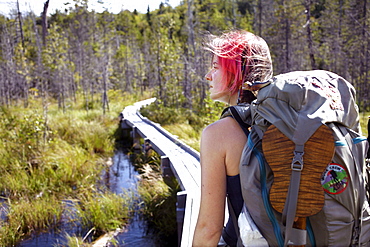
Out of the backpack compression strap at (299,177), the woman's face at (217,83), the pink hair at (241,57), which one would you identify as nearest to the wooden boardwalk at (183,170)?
the woman's face at (217,83)

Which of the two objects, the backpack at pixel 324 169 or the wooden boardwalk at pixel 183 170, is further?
the wooden boardwalk at pixel 183 170

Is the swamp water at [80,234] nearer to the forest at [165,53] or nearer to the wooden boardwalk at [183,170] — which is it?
the wooden boardwalk at [183,170]

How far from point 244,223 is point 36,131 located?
24.6 ft

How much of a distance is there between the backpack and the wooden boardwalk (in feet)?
6.26

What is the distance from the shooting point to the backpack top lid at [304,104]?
1245 millimetres

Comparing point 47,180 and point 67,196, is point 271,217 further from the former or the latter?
point 47,180

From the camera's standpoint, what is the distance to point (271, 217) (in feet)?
4.38

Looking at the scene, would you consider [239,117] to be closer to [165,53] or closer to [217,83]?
[217,83]

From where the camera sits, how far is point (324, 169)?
1.23 meters

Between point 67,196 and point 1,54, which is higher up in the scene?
point 1,54

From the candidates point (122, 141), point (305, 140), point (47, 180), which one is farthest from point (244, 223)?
point (122, 141)

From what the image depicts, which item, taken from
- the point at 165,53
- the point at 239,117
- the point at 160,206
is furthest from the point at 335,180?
the point at 165,53

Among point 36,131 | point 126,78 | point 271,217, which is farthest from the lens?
point 126,78

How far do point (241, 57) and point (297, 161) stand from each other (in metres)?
0.71
